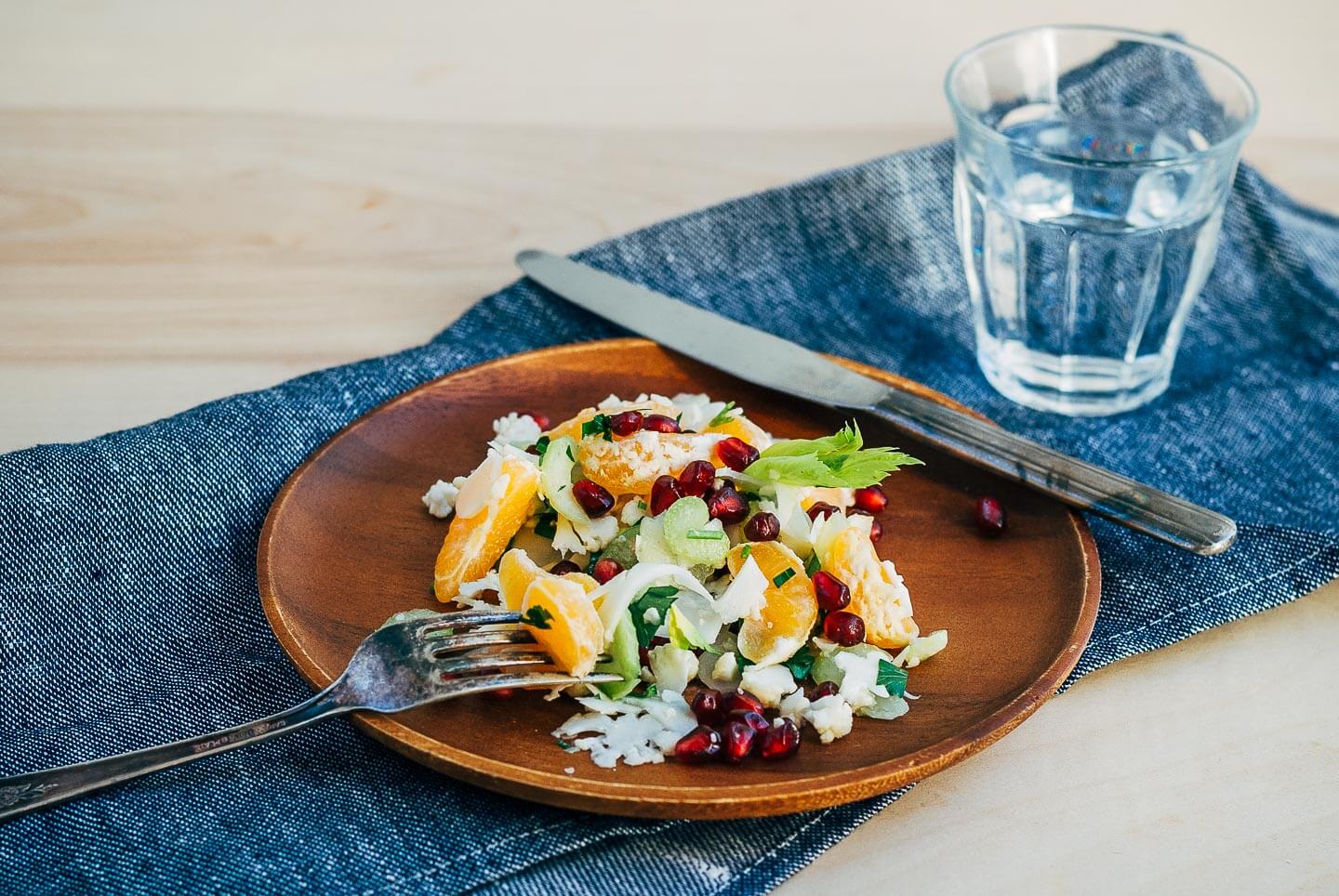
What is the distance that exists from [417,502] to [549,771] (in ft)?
2.42

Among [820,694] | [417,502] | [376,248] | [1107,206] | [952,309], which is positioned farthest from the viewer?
[376,248]

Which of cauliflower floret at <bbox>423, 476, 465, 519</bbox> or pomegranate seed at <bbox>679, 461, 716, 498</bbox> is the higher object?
pomegranate seed at <bbox>679, 461, 716, 498</bbox>

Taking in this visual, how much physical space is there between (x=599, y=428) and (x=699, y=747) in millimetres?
624

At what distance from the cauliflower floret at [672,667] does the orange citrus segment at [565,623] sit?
Result: 0.09 m

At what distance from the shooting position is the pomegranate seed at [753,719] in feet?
6.24

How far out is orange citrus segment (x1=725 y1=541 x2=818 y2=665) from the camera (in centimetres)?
204

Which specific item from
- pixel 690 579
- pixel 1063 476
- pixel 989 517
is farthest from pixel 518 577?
pixel 1063 476

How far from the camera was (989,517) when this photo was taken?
240 centimetres

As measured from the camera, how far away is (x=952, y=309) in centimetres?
326

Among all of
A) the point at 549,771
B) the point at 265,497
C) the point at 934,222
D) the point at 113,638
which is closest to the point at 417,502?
the point at 265,497

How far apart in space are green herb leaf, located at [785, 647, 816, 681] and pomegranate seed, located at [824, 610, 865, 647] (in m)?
0.05

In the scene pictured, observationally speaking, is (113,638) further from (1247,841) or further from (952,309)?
(952,309)

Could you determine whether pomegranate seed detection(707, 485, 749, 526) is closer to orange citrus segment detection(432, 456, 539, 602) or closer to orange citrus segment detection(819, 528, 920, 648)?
orange citrus segment detection(819, 528, 920, 648)

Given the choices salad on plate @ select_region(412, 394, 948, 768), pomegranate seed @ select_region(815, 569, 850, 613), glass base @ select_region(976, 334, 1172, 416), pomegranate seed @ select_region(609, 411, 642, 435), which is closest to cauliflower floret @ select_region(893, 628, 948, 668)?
salad on plate @ select_region(412, 394, 948, 768)
